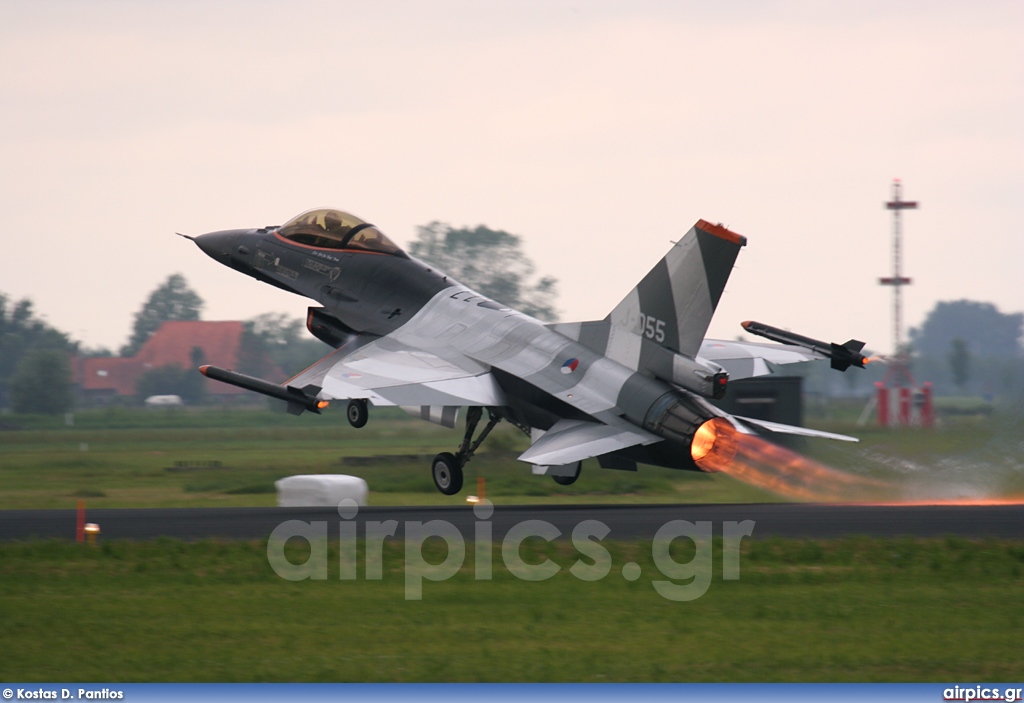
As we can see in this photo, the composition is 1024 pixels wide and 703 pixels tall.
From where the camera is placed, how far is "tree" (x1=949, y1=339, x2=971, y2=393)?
3383 inches

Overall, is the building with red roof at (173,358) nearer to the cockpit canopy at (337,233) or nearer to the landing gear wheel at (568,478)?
the cockpit canopy at (337,233)

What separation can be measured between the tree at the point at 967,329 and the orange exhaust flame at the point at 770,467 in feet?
346

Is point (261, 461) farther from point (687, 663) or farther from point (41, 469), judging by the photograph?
point (687, 663)

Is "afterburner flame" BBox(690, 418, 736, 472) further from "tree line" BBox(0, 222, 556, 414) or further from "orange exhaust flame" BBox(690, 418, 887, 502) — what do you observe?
"tree line" BBox(0, 222, 556, 414)

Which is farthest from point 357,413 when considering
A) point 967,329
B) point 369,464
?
point 967,329

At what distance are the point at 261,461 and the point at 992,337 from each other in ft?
355

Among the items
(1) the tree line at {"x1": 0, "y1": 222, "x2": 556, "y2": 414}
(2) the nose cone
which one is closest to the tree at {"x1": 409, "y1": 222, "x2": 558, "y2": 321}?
(1) the tree line at {"x1": 0, "y1": 222, "x2": 556, "y2": 414}

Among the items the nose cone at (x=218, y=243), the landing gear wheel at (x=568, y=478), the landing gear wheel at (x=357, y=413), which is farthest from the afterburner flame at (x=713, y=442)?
the nose cone at (x=218, y=243)

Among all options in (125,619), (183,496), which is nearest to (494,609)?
(125,619)

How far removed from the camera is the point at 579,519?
24.3m

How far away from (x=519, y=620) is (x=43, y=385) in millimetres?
54677

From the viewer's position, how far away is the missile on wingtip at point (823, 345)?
22641mm

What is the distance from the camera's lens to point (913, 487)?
27.3 m

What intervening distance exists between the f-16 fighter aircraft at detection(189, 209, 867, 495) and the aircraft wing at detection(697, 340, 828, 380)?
0.12 ft
